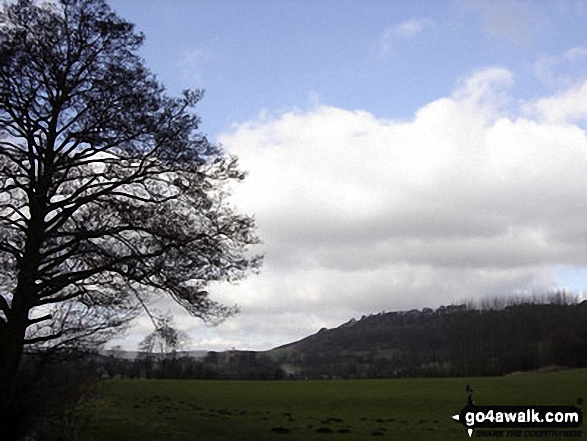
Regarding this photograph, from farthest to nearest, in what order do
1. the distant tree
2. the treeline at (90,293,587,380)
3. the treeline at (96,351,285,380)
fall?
the treeline at (90,293,587,380), the treeline at (96,351,285,380), the distant tree

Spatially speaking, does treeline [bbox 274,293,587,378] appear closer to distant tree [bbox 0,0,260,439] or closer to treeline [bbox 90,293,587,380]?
treeline [bbox 90,293,587,380]

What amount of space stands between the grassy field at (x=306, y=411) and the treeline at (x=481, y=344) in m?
44.2

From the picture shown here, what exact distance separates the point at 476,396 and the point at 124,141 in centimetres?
4952

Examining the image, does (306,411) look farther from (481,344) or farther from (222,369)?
(481,344)

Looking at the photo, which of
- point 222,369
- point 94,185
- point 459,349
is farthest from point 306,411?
point 459,349

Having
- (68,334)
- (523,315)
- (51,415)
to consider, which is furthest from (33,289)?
(523,315)

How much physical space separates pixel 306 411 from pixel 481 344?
358 ft

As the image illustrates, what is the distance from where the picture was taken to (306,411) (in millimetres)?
43844

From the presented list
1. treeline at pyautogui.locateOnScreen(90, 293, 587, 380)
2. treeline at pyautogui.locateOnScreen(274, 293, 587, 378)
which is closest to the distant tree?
treeline at pyautogui.locateOnScreen(90, 293, 587, 380)

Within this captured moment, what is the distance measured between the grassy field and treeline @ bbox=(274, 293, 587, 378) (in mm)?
44221

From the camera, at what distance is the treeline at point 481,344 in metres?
119

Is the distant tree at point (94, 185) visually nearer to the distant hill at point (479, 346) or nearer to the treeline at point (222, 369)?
the treeline at point (222, 369)

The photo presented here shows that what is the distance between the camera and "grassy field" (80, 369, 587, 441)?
2445 centimetres

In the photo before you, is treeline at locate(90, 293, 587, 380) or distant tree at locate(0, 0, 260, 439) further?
treeline at locate(90, 293, 587, 380)
